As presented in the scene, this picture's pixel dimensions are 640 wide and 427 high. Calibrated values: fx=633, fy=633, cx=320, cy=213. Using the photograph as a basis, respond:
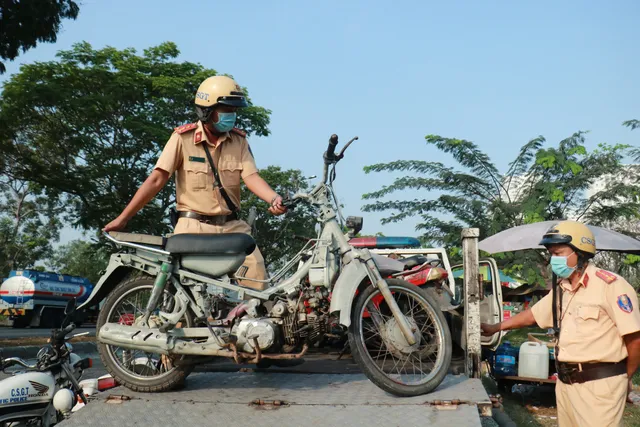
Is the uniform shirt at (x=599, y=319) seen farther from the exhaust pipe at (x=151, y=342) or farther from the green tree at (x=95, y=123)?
the green tree at (x=95, y=123)

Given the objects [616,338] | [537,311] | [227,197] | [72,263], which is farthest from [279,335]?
[72,263]

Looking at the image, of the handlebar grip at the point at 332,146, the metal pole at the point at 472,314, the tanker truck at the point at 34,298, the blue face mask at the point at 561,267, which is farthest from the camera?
the tanker truck at the point at 34,298

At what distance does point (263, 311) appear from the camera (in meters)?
4.17

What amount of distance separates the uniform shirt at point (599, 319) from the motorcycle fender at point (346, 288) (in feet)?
3.92

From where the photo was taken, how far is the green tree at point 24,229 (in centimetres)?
3272

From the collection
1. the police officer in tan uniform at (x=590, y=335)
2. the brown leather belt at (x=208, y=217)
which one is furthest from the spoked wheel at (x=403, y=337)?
the brown leather belt at (x=208, y=217)

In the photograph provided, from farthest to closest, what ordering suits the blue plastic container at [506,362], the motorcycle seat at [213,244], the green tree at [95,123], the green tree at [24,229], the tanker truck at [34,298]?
the green tree at [24,229]
the tanker truck at [34,298]
the green tree at [95,123]
the blue plastic container at [506,362]
the motorcycle seat at [213,244]

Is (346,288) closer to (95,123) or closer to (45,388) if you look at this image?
(45,388)

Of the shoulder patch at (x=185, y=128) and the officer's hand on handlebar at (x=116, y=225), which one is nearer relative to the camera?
the officer's hand on handlebar at (x=116, y=225)

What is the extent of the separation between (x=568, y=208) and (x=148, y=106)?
13263 mm

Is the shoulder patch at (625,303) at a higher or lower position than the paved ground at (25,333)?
higher

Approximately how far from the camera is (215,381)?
14.4 ft

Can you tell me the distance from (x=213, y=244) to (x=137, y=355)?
980 mm

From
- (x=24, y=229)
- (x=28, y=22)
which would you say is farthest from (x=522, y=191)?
(x=24, y=229)
